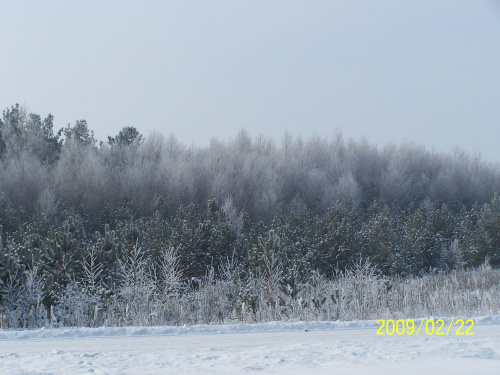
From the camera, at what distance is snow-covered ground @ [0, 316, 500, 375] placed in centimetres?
534

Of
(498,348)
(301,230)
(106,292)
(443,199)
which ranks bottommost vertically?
(498,348)

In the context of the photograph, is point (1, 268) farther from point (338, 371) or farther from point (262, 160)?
point (262, 160)

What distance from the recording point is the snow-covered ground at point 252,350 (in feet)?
17.5

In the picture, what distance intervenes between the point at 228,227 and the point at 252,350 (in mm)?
17834

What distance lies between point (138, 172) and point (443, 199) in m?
35.0

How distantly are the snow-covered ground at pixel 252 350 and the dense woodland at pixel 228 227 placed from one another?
220 cm

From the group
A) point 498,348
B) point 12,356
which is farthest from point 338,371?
point 12,356

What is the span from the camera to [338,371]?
17.0 feet

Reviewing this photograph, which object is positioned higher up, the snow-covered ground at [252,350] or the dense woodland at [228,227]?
the dense woodland at [228,227]
